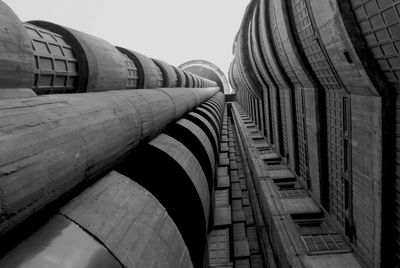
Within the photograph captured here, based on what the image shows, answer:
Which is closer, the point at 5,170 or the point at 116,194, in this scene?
the point at 5,170

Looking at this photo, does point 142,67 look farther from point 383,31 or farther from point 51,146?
point 51,146

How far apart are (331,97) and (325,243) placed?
21.2ft

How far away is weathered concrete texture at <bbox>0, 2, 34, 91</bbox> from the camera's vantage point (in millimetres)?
5000

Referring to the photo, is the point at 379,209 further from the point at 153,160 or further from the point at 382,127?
the point at 153,160

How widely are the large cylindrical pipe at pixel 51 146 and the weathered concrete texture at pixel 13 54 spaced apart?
6.00 ft

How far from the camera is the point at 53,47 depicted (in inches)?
351

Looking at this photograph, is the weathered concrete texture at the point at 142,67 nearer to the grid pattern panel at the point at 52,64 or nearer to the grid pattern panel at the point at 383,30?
the grid pattern panel at the point at 52,64

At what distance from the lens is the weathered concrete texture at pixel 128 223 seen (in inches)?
132

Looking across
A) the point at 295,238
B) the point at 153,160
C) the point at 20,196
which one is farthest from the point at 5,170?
the point at 295,238

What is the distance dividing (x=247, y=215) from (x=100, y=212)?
17114 millimetres

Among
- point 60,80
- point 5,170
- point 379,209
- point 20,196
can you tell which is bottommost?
point 379,209

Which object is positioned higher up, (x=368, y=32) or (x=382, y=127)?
(x=368, y=32)

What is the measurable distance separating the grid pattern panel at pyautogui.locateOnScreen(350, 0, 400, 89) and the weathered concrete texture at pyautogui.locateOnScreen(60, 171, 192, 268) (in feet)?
22.2

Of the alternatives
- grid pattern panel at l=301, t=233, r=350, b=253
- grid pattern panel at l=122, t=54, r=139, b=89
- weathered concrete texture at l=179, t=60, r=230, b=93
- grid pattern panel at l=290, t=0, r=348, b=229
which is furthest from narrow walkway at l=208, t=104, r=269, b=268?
weathered concrete texture at l=179, t=60, r=230, b=93
